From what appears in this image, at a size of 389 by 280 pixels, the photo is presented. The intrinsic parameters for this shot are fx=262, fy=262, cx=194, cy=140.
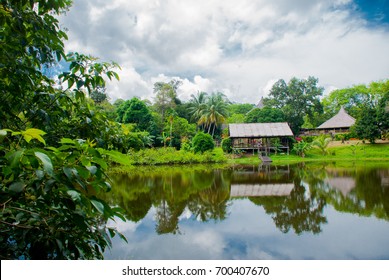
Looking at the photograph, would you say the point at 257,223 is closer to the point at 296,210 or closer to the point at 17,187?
the point at 296,210

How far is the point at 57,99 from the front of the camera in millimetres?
1884

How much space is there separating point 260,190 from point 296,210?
276cm

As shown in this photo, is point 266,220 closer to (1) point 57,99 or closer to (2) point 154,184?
(1) point 57,99

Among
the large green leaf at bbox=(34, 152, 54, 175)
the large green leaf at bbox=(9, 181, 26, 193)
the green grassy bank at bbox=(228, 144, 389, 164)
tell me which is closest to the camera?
the large green leaf at bbox=(34, 152, 54, 175)

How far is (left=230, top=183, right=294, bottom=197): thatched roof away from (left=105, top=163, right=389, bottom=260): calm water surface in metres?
0.03

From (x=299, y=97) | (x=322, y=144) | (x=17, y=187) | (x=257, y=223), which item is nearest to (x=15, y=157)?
A: (x=17, y=187)

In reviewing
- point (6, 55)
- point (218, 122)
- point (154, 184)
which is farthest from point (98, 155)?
point (218, 122)

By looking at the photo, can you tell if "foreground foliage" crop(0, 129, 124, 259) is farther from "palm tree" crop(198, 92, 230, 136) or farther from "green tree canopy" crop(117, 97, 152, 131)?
"palm tree" crop(198, 92, 230, 136)

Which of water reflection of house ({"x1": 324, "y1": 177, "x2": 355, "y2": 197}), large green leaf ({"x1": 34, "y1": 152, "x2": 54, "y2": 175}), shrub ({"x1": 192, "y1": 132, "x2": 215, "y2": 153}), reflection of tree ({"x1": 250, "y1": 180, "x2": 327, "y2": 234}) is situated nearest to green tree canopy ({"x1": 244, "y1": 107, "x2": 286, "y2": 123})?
Answer: shrub ({"x1": 192, "y1": 132, "x2": 215, "y2": 153})

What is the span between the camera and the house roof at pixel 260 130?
22156mm

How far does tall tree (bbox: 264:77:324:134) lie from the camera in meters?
27.8

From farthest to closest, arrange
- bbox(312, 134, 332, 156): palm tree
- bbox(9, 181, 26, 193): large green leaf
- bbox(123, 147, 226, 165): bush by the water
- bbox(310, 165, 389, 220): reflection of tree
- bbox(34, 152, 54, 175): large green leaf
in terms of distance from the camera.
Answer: bbox(312, 134, 332, 156): palm tree < bbox(123, 147, 226, 165): bush by the water < bbox(310, 165, 389, 220): reflection of tree < bbox(9, 181, 26, 193): large green leaf < bbox(34, 152, 54, 175): large green leaf

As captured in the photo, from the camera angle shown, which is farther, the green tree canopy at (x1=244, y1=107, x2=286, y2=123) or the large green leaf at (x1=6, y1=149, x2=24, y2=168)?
the green tree canopy at (x1=244, y1=107, x2=286, y2=123)
